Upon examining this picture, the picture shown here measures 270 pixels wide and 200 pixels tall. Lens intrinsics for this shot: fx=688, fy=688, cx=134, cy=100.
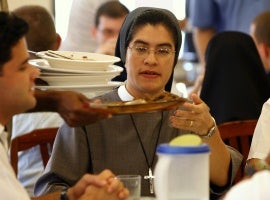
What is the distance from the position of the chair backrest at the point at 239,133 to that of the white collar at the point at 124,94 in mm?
505

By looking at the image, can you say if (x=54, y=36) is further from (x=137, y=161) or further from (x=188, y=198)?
(x=188, y=198)

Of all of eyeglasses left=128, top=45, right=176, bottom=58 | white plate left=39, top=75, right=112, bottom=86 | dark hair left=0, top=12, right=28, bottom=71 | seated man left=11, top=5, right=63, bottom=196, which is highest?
dark hair left=0, top=12, right=28, bottom=71

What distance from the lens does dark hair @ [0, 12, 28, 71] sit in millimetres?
1693

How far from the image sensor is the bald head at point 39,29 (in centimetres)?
331

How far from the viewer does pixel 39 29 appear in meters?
3.35

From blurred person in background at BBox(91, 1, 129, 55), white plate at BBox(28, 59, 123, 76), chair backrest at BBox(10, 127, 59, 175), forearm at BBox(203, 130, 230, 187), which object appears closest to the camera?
white plate at BBox(28, 59, 123, 76)

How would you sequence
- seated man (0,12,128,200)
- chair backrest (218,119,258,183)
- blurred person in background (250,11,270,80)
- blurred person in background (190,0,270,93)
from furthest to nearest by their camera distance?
blurred person in background (190,0,270,93) < blurred person in background (250,11,270,80) < chair backrest (218,119,258,183) < seated man (0,12,128,200)

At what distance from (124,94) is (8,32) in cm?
92

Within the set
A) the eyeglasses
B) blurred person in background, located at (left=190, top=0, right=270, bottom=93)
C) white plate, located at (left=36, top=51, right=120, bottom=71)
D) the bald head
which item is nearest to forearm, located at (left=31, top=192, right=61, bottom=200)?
white plate, located at (left=36, top=51, right=120, bottom=71)

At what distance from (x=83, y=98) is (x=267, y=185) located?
869 mm

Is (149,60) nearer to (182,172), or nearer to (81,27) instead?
(182,172)

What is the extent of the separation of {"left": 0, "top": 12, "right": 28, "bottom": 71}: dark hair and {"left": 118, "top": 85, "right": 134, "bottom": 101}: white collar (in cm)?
87

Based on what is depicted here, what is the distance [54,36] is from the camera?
3.40m

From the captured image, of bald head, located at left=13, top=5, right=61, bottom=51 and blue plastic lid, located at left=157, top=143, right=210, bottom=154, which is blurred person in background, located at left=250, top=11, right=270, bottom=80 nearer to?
bald head, located at left=13, top=5, right=61, bottom=51
